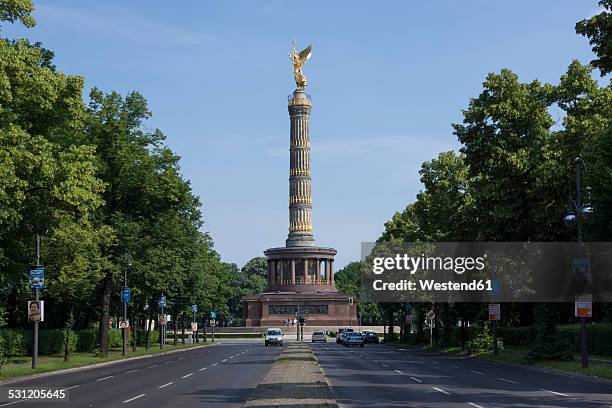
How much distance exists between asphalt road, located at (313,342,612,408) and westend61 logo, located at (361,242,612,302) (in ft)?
18.4

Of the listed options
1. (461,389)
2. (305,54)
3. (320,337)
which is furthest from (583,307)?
(305,54)

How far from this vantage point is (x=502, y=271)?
4503cm

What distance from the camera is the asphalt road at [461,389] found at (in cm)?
2191

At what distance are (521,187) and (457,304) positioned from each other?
22.8m

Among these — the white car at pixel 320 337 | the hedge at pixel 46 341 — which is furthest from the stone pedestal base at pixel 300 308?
the hedge at pixel 46 341

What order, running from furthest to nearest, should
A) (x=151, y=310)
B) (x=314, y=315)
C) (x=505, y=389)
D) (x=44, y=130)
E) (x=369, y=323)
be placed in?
(x=369, y=323), (x=314, y=315), (x=151, y=310), (x=44, y=130), (x=505, y=389)

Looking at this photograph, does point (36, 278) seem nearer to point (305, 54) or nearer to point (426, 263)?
point (426, 263)

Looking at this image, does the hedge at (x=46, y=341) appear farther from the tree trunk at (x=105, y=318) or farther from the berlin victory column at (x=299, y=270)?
the berlin victory column at (x=299, y=270)

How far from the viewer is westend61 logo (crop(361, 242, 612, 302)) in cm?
4191

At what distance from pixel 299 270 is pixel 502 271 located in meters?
94.0

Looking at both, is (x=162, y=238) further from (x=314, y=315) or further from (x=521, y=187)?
(x=314, y=315)

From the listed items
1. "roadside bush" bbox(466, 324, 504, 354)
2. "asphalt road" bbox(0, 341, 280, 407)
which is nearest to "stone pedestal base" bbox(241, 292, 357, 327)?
"roadside bush" bbox(466, 324, 504, 354)

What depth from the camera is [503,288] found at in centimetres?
5316

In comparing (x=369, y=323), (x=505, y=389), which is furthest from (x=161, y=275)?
(x=369, y=323)
